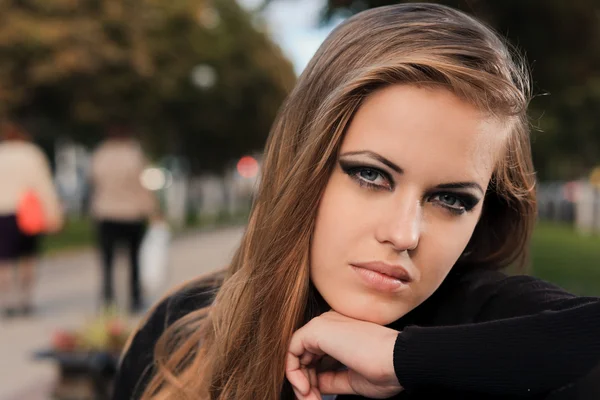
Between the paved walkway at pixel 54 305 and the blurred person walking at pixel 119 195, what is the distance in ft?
1.38

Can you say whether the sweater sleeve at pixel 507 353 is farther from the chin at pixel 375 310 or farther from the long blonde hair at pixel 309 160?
the long blonde hair at pixel 309 160

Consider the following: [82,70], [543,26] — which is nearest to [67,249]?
[82,70]

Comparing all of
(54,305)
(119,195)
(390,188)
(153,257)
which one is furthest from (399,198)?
(54,305)

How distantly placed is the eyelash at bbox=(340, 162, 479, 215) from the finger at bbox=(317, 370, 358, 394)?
1.17 ft

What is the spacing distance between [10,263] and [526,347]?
8.65 m

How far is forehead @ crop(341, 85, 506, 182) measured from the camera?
4.83 ft

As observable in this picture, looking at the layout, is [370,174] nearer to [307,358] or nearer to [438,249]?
[438,249]

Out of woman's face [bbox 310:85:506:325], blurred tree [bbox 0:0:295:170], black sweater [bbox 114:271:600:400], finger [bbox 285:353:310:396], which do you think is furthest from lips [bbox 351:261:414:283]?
blurred tree [bbox 0:0:295:170]

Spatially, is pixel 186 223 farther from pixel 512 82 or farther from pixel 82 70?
pixel 512 82

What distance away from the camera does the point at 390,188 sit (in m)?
1.52

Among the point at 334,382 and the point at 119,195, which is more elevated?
the point at 334,382

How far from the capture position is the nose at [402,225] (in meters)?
1.47

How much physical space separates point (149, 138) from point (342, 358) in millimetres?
38757

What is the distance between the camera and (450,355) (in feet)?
4.50
